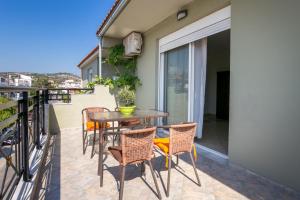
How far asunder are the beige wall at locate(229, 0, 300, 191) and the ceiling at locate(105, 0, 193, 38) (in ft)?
5.18

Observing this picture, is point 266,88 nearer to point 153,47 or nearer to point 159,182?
point 159,182

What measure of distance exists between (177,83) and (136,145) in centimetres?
288

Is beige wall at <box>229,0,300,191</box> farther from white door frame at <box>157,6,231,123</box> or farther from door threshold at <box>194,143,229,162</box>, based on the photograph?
white door frame at <box>157,6,231,123</box>

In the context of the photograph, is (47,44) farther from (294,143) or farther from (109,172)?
(294,143)

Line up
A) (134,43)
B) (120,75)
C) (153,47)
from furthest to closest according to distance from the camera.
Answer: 1. (120,75)
2. (134,43)
3. (153,47)

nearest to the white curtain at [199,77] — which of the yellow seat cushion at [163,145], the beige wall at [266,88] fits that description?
the beige wall at [266,88]

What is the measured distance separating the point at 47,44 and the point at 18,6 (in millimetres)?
4586

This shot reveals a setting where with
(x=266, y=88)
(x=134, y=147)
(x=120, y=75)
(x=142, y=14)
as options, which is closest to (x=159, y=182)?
(x=134, y=147)

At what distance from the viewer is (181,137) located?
238cm

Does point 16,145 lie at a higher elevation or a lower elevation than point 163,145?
higher

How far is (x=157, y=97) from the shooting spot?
5453 mm

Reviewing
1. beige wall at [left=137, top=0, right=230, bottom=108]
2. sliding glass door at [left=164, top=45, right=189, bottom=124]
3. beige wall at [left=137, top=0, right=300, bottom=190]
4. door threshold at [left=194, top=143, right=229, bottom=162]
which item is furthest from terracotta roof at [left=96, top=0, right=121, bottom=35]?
door threshold at [left=194, top=143, right=229, bottom=162]

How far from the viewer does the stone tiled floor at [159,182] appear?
7.37 ft

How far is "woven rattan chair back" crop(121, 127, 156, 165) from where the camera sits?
2.02 meters
